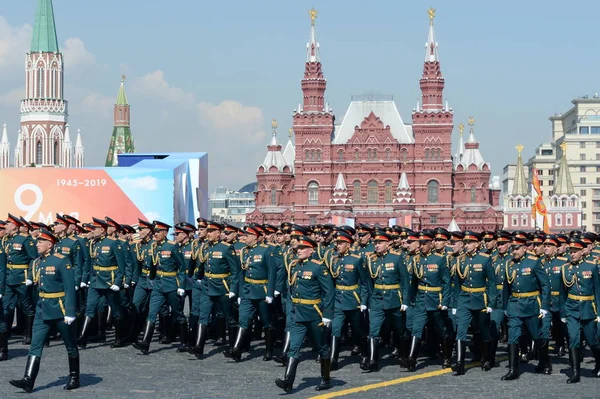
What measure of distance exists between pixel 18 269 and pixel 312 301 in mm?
6159

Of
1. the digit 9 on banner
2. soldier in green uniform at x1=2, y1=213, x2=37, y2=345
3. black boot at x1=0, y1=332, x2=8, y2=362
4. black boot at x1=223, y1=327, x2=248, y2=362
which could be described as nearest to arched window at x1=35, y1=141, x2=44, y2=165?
the digit 9 on banner

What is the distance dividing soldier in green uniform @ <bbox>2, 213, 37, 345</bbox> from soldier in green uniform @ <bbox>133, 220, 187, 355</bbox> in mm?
1996

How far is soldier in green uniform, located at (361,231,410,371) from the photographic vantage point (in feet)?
49.9

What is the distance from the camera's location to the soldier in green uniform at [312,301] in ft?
42.8

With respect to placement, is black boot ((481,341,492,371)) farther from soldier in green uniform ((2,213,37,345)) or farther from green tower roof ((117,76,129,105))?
green tower roof ((117,76,129,105))

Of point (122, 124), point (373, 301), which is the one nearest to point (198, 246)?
point (373, 301)

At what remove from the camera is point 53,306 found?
13.0m

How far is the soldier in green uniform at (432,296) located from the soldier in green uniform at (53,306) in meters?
4.99

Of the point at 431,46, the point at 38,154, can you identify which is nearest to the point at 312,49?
the point at 431,46

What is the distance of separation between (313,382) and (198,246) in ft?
13.4

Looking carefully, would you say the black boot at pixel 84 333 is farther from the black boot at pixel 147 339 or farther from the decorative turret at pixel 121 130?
the decorative turret at pixel 121 130

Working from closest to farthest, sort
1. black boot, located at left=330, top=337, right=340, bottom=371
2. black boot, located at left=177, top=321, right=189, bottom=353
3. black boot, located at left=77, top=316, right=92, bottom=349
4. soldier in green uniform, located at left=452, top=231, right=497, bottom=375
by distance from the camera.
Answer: black boot, located at left=330, top=337, right=340, bottom=371 < soldier in green uniform, located at left=452, top=231, right=497, bottom=375 < black boot, located at left=177, top=321, right=189, bottom=353 < black boot, located at left=77, top=316, right=92, bottom=349

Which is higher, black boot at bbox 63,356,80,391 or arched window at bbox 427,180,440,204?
arched window at bbox 427,180,440,204

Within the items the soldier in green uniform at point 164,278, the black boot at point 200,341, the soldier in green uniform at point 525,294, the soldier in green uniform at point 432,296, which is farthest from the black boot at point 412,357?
the soldier in green uniform at point 164,278
